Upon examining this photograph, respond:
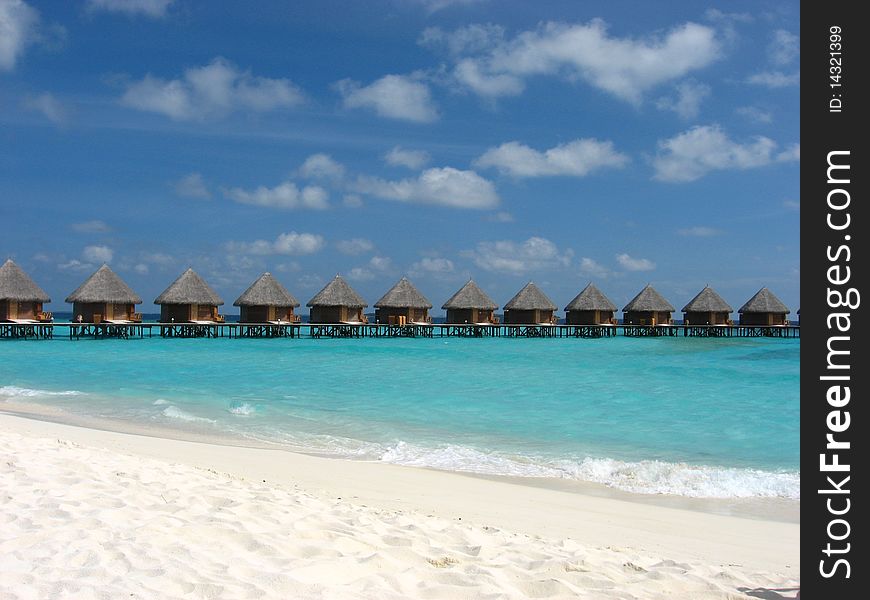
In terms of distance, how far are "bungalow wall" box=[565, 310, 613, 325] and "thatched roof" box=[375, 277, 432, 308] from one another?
8.16 m

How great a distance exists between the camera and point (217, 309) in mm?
33000

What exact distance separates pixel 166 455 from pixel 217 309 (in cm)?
Answer: 2742

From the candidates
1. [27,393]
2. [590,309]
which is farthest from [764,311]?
[27,393]

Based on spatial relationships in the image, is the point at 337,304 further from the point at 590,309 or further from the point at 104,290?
the point at 590,309

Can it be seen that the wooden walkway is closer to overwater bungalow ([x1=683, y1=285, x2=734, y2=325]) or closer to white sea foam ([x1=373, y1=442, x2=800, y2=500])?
overwater bungalow ([x1=683, y1=285, x2=734, y2=325])

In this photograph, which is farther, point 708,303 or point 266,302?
point 708,303

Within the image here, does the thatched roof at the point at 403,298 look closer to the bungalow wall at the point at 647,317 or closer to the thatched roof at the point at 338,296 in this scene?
the thatched roof at the point at 338,296

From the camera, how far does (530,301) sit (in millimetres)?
36219

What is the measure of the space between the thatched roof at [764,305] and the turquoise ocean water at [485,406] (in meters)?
16.4

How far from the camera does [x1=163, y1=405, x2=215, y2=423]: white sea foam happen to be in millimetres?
10195

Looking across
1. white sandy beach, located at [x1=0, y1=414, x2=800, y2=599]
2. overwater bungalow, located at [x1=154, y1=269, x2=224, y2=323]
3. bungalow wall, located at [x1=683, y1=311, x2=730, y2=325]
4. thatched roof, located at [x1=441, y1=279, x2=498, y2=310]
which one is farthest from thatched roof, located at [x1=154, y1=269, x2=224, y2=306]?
white sandy beach, located at [x1=0, y1=414, x2=800, y2=599]

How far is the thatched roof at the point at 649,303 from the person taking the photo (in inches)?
1494

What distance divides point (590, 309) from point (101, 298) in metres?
23.8
